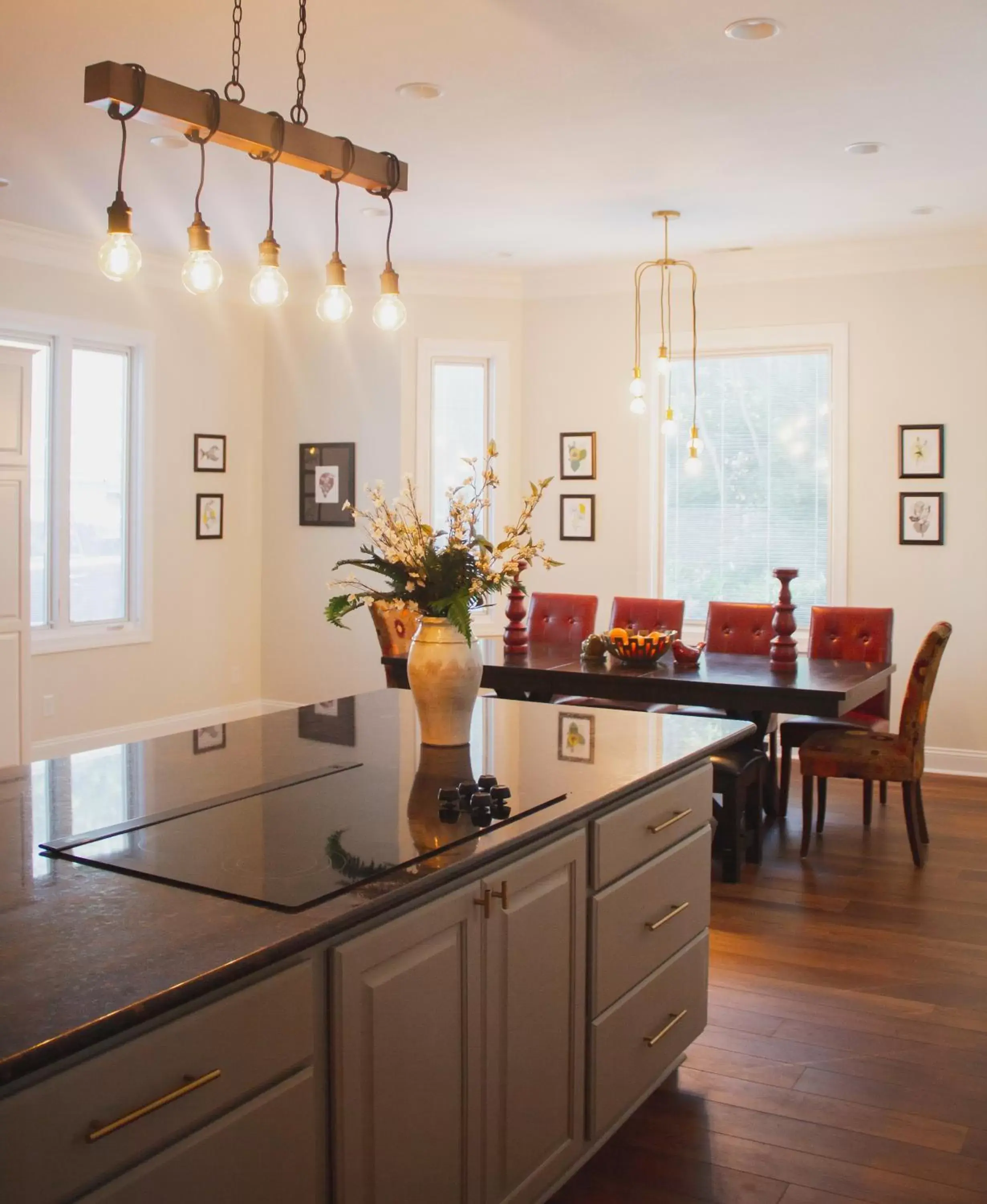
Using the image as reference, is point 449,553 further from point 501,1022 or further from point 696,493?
point 696,493

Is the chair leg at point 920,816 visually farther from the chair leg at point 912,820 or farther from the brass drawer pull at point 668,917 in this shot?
the brass drawer pull at point 668,917

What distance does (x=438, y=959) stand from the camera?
1.85m

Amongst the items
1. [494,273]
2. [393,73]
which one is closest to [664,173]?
[393,73]

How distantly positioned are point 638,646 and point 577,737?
218 centimetres

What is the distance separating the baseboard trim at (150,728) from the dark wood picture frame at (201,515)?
3.63 feet

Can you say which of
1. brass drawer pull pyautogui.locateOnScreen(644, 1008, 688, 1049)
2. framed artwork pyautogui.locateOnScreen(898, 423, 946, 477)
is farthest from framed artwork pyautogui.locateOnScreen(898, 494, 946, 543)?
brass drawer pull pyautogui.locateOnScreen(644, 1008, 688, 1049)

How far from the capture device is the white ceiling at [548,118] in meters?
3.63

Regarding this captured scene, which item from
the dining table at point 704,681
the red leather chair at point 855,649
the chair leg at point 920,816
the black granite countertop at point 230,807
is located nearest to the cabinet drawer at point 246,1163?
the black granite countertop at point 230,807

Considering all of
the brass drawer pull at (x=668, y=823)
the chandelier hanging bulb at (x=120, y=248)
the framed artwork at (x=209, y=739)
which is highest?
the chandelier hanging bulb at (x=120, y=248)

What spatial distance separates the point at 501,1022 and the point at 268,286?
4.92 ft

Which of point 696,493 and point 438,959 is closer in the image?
point 438,959

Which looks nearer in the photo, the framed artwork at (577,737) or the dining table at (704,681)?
the framed artwork at (577,737)

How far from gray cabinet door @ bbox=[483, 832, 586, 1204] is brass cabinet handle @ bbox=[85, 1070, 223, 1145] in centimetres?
67

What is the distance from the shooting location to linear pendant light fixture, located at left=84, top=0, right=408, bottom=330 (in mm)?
1947
